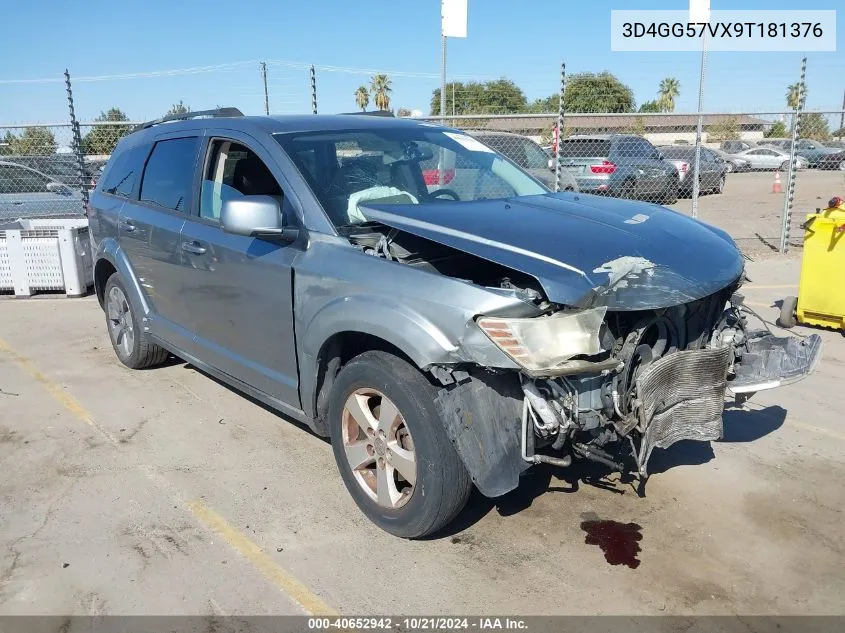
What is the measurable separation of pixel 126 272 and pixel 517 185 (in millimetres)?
2997

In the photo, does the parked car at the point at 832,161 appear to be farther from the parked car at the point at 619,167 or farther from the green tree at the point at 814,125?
the parked car at the point at 619,167

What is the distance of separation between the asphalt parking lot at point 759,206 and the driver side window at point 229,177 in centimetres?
592

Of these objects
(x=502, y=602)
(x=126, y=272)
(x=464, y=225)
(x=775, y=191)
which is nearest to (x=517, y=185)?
(x=464, y=225)

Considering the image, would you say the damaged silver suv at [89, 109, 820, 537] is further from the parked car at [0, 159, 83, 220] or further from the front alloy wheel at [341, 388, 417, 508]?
the parked car at [0, 159, 83, 220]

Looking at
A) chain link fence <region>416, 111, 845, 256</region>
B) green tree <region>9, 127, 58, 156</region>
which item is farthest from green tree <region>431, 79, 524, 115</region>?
green tree <region>9, 127, 58, 156</region>

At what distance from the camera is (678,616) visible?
2779 millimetres

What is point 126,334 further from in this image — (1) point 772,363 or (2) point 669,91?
(2) point 669,91

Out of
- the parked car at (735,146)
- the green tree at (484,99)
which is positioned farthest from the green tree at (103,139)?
the parked car at (735,146)

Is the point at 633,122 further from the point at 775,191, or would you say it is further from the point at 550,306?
the point at 550,306

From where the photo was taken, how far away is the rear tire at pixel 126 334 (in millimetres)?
5566

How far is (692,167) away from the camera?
57.6 feet

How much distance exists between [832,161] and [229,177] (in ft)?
57.3

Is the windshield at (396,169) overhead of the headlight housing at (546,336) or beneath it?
overhead

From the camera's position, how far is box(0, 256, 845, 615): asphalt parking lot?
115 inches
